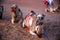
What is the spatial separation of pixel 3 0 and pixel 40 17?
3.24 ft

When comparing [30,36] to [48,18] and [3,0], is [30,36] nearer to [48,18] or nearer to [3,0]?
[48,18]

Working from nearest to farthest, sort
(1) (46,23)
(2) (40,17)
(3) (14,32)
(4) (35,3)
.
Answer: (2) (40,17)
(3) (14,32)
(1) (46,23)
(4) (35,3)

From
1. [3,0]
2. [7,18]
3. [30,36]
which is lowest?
[30,36]

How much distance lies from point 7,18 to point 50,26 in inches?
19.6

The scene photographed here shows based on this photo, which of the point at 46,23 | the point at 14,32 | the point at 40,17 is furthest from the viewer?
the point at 46,23

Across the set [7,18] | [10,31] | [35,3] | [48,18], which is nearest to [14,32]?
[10,31]

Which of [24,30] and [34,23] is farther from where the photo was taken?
[24,30]

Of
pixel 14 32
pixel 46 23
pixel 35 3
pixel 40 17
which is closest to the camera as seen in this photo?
pixel 40 17

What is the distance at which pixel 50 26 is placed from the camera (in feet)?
6.15

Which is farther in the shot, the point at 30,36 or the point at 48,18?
the point at 48,18

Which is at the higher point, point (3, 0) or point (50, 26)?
point (3, 0)

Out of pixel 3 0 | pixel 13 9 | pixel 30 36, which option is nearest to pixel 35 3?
pixel 3 0

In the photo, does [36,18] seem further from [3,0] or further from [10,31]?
[3,0]

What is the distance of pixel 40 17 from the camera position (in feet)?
5.40
